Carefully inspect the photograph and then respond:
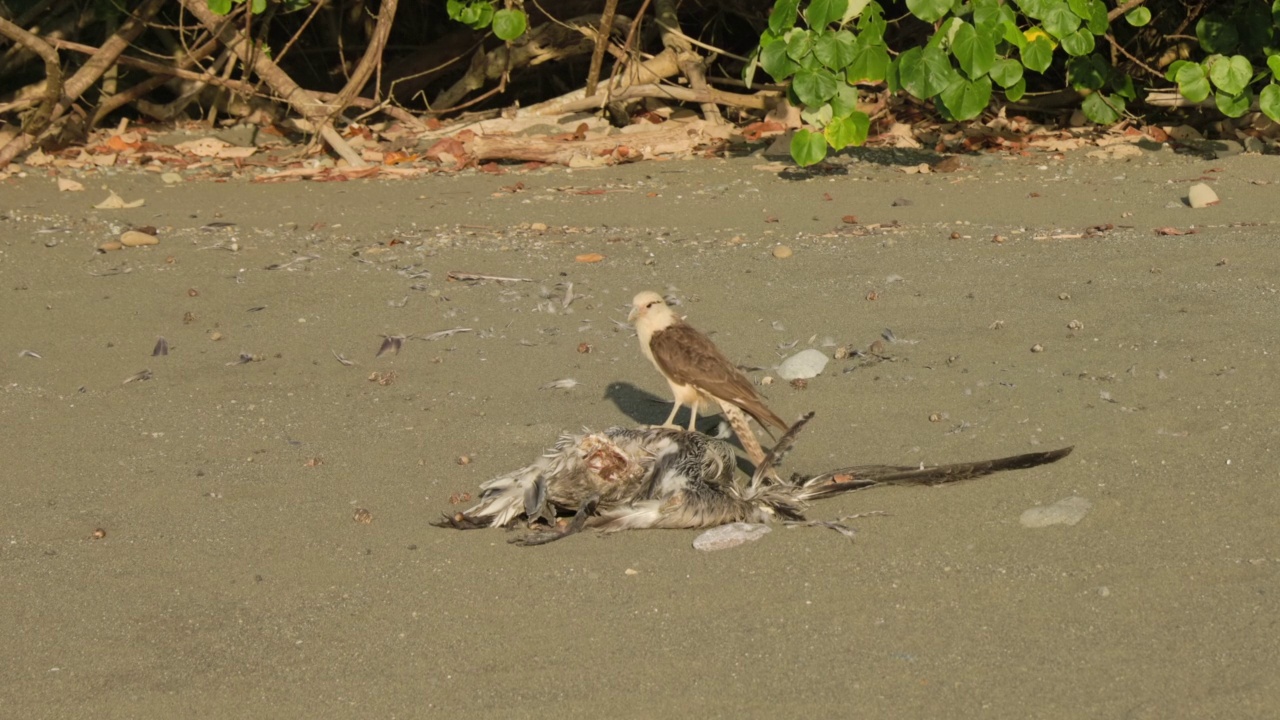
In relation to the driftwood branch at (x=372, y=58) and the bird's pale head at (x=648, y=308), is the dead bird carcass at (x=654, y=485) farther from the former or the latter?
the driftwood branch at (x=372, y=58)

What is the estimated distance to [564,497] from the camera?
4242 millimetres

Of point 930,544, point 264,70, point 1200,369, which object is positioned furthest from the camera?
point 264,70

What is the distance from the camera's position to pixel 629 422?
16.8 feet

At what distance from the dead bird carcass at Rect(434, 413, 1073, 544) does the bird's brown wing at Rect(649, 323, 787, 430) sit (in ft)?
0.72

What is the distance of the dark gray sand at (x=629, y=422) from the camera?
329 centimetres

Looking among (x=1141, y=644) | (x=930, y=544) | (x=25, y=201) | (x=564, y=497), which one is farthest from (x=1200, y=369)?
(x=25, y=201)

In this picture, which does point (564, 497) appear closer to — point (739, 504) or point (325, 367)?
point (739, 504)

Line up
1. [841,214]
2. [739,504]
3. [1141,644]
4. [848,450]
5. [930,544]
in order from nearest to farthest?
1. [1141,644]
2. [930,544]
3. [739,504]
4. [848,450]
5. [841,214]

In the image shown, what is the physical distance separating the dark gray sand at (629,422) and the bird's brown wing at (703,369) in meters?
0.26

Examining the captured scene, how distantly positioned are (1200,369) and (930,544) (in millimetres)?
1740

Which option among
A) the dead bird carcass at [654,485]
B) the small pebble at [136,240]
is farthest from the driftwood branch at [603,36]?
the dead bird carcass at [654,485]

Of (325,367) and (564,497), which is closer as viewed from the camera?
(564,497)

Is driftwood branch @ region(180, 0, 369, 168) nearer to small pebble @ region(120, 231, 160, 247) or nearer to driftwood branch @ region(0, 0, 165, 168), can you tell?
driftwood branch @ region(0, 0, 165, 168)

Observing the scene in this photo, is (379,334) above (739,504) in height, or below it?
below
